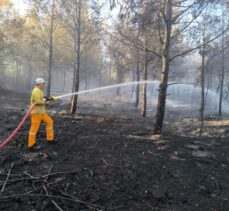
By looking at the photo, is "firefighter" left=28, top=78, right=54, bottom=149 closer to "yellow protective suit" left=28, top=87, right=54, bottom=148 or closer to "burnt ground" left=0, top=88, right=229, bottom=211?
"yellow protective suit" left=28, top=87, right=54, bottom=148

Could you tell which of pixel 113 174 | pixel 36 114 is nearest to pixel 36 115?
pixel 36 114

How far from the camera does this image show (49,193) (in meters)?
4.70

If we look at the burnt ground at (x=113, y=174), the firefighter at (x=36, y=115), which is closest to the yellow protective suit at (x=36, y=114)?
the firefighter at (x=36, y=115)

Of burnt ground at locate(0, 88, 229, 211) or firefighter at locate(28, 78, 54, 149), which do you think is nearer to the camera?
burnt ground at locate(0, 88, 229, 211)

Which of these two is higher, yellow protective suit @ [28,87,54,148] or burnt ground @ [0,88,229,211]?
yellow protective suit @ [28,87,54,148]

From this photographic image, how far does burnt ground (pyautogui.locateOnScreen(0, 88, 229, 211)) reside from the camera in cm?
457

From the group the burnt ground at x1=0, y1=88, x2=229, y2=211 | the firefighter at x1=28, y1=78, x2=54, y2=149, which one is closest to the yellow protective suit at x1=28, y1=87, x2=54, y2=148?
the firefighter at x1=28, y1=78, x2=54, y2=149

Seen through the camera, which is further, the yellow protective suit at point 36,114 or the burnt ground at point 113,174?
the yellow protective suit at point 36,114

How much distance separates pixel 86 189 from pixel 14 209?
1.37m

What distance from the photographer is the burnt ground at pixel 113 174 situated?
15.0ft

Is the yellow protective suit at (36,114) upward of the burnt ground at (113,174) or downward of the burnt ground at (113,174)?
upward

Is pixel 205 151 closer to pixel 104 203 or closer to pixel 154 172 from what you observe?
pixel 154 172

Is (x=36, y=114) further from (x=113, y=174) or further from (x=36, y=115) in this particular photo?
(x=113, y=174)

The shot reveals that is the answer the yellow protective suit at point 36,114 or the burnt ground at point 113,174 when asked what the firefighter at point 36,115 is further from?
the burnt ground at point 113,174
